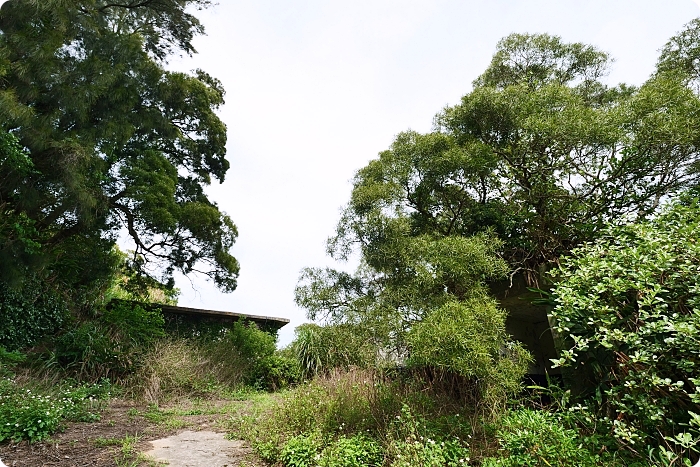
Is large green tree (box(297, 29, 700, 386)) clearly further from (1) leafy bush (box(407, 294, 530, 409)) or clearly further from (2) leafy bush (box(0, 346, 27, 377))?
(2) leafy bush (box(0, 346, 27, 377))

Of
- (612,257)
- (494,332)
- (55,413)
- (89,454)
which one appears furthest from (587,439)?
(55,413)

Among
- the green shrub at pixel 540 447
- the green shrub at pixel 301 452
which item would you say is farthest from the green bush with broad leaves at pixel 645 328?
the green shrub at pixel 301 452

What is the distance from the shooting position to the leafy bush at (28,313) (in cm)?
591

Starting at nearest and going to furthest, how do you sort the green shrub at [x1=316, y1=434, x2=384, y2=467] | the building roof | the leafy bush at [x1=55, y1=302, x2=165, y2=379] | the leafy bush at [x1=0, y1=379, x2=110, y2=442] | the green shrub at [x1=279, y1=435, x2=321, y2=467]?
the green shrub at [x1=316, y1=434, x2=384, y2=467] → the green shrub at [x1=279, y1=435, x2=321, y2=467] → the leafy bush at [x1=0, y1=379, x2=110, y2=442] → the leafy bush at [x1=55, y1=302, x2=165, y2=379] → the building roof

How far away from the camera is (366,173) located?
4.78 m

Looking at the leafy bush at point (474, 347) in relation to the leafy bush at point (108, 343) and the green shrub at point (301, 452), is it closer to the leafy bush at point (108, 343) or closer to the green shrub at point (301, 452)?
the green shrub at point (301, 452)

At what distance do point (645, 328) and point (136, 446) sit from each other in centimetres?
423

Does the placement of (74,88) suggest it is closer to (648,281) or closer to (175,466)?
(175,466)

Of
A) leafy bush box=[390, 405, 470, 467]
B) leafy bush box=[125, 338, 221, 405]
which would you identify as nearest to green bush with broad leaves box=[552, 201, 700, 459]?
leafy bush box=[390, 405, 470, 467]

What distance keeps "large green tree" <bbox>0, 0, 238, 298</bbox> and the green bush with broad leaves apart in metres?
6.35

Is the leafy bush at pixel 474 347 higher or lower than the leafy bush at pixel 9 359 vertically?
higher

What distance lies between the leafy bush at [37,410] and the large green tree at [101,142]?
6.21 ft

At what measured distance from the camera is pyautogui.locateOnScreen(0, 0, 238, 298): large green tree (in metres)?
5.24

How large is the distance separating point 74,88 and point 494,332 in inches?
257
